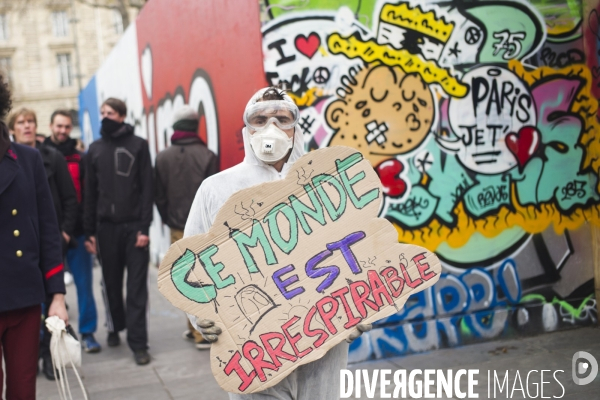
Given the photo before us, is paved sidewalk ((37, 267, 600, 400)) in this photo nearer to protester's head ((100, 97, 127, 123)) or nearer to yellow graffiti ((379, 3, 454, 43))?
protester's head ((100, 97, 127, 123))

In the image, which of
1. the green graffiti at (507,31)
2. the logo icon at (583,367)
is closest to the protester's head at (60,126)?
the green graffiti at (507,31)

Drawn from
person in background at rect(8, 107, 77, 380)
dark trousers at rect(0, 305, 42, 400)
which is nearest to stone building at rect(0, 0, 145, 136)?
person in background at rect(8, 107, 77, 380)

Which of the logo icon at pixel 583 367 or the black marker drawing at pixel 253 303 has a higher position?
the black marker drawing at pixel 253 303

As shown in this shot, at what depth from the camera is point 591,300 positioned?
6199mm

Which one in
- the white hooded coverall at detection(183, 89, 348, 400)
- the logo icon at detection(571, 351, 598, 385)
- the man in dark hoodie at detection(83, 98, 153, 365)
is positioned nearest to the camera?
the white hooded coverall at detection(183, 89, 348, 400)

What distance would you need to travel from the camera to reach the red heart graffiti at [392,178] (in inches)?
224

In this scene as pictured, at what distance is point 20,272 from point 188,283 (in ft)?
3.40

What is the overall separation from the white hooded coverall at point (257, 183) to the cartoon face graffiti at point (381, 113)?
2630 millimetres

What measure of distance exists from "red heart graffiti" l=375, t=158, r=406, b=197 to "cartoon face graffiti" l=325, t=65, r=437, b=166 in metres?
0.06

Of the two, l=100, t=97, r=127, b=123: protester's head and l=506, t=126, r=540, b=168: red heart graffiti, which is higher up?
l=100, t=97, r=127, b=123: protester's head

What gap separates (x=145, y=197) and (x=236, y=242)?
11.6ft

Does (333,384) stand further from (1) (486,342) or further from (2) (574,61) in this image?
(2) (574,61)

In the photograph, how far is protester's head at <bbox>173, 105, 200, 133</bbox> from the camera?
646 centimetres

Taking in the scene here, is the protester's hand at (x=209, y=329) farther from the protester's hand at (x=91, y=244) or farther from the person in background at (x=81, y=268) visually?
the person in background at (x=81, y=268)
